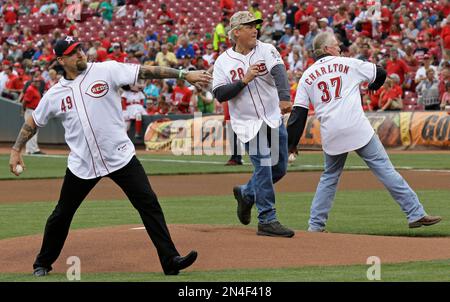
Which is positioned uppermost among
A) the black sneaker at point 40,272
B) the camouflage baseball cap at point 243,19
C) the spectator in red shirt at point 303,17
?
the camouflage baseball cap at point 243,19

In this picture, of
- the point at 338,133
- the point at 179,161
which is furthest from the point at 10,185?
the point at 338,133

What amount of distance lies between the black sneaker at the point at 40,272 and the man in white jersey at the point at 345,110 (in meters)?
3.05

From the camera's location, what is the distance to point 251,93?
1010cm

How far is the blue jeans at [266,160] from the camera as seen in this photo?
33.0ft

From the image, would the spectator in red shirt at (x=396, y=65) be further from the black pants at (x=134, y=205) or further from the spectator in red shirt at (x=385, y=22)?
the black pants at (x=134, y=205)

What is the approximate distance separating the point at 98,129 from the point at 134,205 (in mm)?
710

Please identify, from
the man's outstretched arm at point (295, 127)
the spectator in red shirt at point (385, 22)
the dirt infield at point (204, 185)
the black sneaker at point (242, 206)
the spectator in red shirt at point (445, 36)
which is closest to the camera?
the man's outstretched arm at point (295, 127)

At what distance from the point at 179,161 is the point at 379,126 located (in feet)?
17.1

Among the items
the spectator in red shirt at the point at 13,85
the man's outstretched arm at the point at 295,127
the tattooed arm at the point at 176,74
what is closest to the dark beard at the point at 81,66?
the tattooed arm at the point at 176,74

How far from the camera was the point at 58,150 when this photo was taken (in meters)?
30.2

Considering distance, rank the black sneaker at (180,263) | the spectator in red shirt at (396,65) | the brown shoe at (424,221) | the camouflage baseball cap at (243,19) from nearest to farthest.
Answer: the black sneaker at (180,263) → the camouflage baseball cap at (243,19) → the brown shoe at (424,221) → the spectator in red shirt at (396,65)

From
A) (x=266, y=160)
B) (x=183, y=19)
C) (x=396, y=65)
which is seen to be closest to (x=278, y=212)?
(x=266, y=160)

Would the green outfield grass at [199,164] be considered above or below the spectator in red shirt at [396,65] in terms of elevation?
below

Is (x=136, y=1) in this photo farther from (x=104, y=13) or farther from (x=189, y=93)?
(x=189, y=93)
